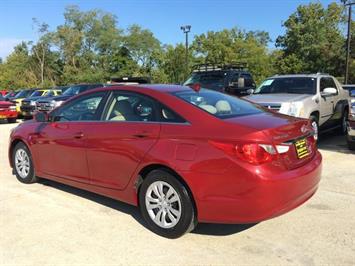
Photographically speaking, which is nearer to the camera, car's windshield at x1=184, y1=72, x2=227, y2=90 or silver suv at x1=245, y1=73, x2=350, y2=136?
silver suv at x1=245, y1=73, x2=350, y2=136

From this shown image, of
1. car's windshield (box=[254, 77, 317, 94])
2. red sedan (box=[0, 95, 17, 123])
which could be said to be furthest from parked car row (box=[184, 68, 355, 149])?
red sedan (box=[0, 95, 17, 123])

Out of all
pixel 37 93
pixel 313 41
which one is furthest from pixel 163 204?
pixel 313 41

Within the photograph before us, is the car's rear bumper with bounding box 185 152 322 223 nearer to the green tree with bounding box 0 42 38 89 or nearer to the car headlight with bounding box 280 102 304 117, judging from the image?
the car headlight with bounding box 280 102 304 117

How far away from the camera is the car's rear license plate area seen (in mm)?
4155

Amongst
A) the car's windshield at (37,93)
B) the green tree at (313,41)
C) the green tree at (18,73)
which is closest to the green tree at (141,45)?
the green tree at (18,73)

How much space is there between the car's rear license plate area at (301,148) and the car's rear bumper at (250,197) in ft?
0.56

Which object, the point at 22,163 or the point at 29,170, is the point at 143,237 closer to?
the point at 29,170

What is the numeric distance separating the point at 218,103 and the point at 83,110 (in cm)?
189

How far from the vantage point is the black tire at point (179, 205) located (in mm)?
4098

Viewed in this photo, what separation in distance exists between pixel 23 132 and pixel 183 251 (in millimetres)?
3592

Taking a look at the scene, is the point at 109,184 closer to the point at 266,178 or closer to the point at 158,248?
the point at 158,248

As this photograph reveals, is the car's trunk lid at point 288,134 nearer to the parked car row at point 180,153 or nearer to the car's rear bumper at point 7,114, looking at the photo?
the parked car row at point 180,153

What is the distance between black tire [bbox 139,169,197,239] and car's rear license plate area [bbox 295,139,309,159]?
3.90ft

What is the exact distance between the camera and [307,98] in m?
9.45
